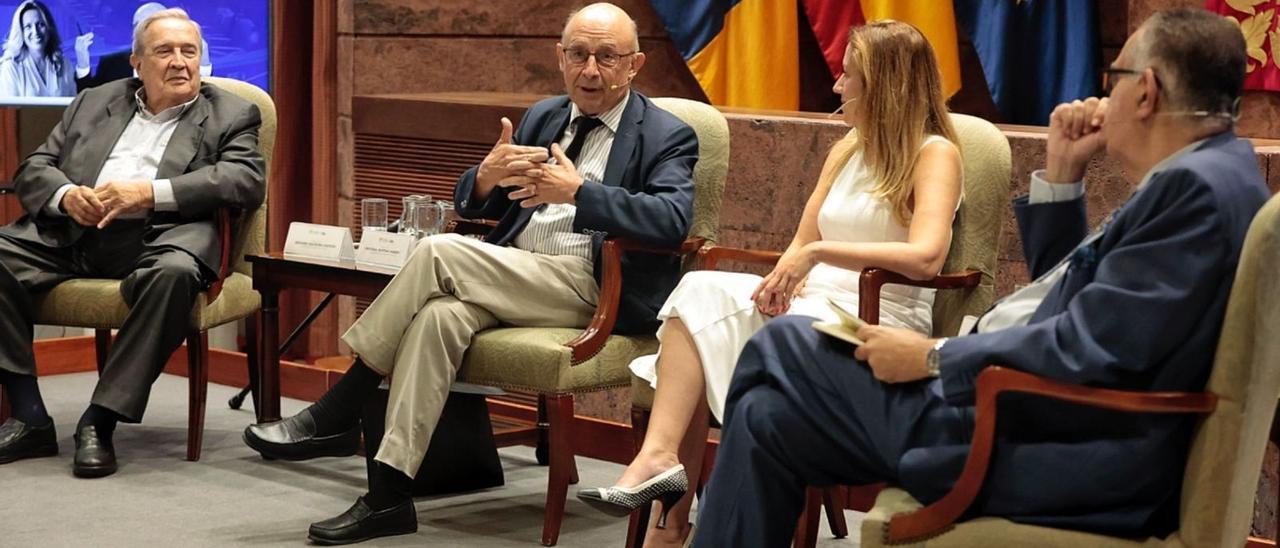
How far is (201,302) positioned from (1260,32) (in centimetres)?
309

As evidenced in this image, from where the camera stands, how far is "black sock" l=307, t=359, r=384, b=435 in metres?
3.89

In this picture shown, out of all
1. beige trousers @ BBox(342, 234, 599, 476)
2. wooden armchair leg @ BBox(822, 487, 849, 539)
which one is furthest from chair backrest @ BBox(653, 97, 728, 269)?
wooden armchair leg @ BBox(822, 487, 849, 539)

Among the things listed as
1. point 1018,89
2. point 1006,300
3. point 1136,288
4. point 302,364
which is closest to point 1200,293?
point 1136,288

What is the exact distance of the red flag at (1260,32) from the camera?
4957 millimetres

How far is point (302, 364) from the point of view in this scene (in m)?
5.53

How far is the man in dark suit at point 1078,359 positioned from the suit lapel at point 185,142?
→ 2352 mm

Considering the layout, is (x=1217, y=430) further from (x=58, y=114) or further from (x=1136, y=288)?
(x=58, y=114)

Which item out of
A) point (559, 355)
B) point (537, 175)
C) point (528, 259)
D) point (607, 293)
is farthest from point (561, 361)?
point (537, 175)

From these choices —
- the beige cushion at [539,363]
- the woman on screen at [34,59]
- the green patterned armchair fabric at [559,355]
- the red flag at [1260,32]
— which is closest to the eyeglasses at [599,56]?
the green patterned armchair fabric at [559,355]

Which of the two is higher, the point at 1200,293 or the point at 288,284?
the point at 1200,293

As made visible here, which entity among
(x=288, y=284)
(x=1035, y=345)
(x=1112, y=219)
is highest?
(x=1112, y=219)

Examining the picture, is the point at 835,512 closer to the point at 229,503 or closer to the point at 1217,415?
the point at 229,503

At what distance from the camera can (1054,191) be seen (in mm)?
2822

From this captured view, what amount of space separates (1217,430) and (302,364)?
3.69 meters
